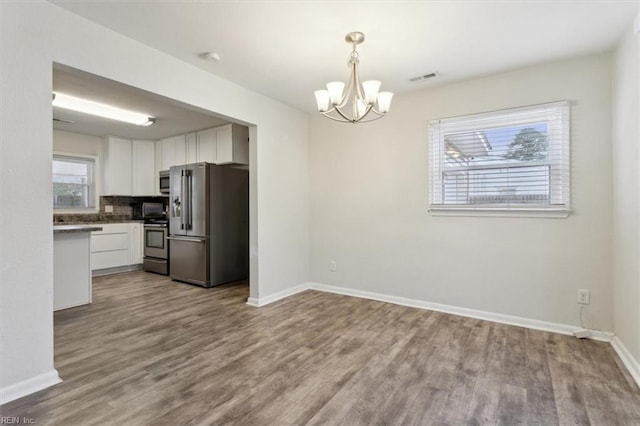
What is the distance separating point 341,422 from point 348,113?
3454 mm

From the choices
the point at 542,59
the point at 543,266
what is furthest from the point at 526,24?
the point at 543,266

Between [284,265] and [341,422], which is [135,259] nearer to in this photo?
[284,265]

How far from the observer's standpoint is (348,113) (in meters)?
4.12

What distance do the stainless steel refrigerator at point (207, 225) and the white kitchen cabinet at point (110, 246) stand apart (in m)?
1.31

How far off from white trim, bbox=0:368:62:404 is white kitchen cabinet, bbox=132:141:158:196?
176 inches

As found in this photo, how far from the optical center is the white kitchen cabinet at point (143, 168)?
5891mm

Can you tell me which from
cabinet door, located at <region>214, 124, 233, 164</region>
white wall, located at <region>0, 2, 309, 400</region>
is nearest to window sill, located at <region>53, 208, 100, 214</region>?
cabinet door, located at <region>214, 124, 233, 164</region>

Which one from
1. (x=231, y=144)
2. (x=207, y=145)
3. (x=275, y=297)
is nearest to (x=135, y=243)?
(x=207, y=145)

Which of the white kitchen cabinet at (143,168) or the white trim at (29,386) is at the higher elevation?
the white kitchen cabinet at (143,168)

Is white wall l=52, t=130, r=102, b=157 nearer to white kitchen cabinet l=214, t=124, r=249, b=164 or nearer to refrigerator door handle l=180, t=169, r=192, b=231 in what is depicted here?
refrigerator door handle l=180, t=169, r=192, b=231

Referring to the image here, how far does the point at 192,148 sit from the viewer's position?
525 cm

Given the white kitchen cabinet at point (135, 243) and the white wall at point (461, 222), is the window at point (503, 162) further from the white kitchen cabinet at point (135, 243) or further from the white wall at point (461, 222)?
the white kitchen cabinet at point (135, 243)

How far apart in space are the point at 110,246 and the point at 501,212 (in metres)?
5.96

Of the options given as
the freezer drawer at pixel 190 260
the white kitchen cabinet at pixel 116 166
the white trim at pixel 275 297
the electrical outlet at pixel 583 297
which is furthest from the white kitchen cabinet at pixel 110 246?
the electrical outlet at pixel 583 297
